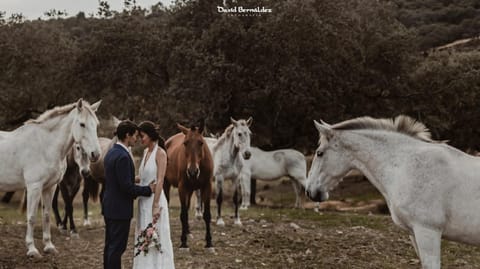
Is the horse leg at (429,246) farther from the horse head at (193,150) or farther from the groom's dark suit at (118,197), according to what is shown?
the horse head at (193,150)

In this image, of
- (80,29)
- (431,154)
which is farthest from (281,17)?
(80,29)

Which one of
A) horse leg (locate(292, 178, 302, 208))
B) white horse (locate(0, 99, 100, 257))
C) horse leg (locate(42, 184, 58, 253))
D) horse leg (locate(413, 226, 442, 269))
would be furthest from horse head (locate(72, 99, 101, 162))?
horse leg (locate(292, 178, 302, 208))

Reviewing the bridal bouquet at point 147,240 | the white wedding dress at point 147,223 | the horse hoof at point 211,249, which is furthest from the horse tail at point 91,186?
the bridal bouquet at point 147,240

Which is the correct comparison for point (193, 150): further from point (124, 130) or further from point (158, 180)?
point (124, 130)

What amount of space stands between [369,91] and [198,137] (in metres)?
14.7

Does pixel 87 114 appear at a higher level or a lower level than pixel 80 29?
lower

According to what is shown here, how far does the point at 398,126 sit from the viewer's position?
6.52m

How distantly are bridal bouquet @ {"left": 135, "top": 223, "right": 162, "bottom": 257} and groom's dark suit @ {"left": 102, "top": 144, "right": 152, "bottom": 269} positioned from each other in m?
0.19

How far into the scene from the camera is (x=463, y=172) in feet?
19.3

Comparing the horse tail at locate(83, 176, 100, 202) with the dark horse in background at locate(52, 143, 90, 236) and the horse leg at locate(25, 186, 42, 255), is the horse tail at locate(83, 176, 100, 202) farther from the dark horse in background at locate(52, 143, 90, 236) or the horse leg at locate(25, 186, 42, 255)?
the horse leg at locate(25, 186, 42, 255)

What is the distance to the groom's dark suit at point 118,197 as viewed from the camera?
611 centimetres

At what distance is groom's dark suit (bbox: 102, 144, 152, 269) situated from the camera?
20.1ft

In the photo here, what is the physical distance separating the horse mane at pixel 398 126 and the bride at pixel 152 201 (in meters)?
2.29

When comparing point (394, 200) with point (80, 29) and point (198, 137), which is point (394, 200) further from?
point (80, 29)
